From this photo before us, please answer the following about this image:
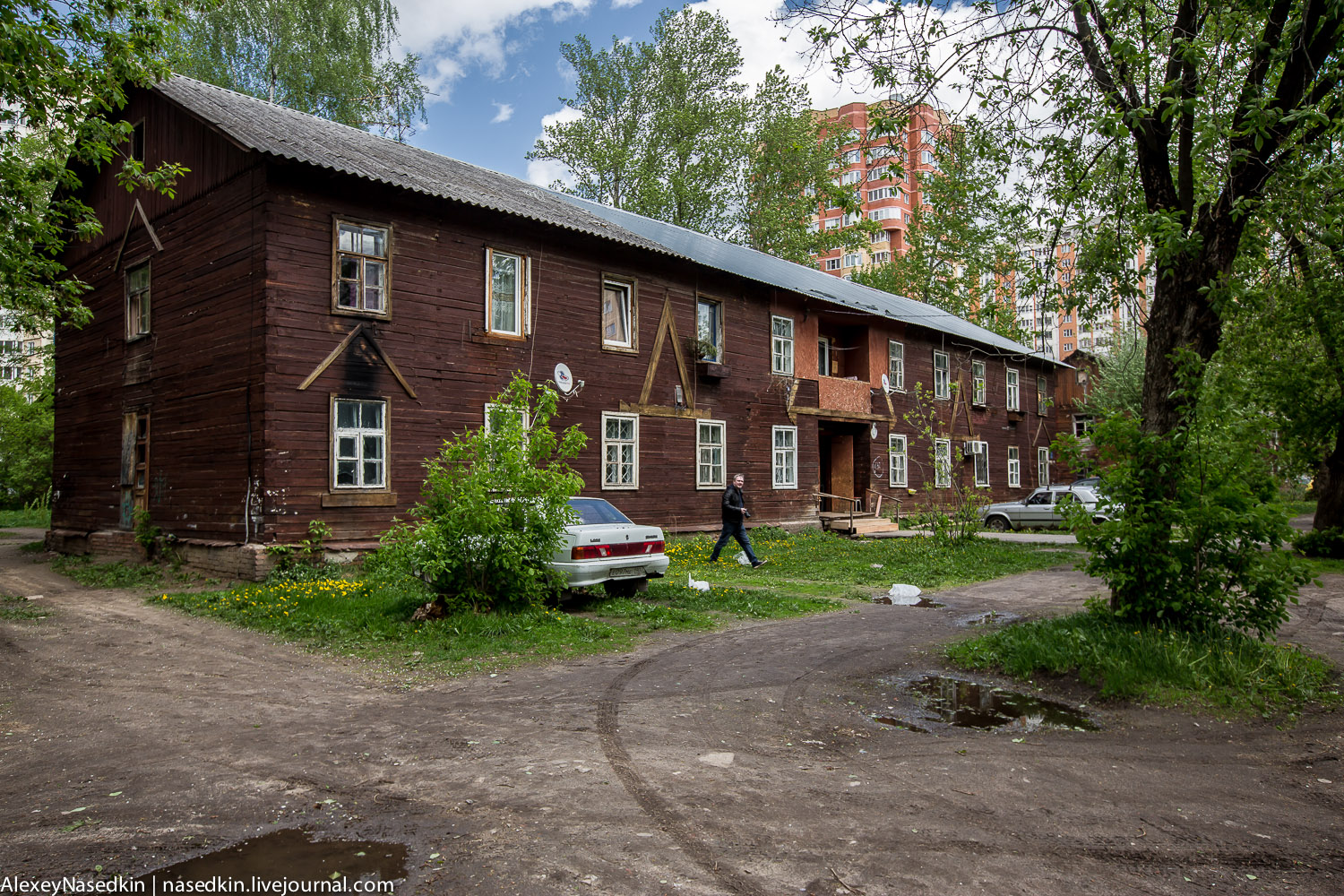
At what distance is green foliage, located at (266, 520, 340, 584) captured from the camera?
1271 centimetres

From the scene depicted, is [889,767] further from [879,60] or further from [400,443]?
[400,443]

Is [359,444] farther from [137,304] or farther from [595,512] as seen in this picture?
[137,304]

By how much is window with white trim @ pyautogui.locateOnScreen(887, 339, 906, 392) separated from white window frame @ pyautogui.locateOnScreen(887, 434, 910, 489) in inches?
66.4

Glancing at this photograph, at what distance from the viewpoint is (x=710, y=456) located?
2055 cm

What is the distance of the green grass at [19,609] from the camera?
10.5 meters

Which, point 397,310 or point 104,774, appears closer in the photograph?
point 104,774

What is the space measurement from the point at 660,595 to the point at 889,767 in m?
6.73

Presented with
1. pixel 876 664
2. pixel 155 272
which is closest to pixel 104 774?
pixel 876 664

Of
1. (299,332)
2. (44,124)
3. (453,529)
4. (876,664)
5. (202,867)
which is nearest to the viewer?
(202,867)

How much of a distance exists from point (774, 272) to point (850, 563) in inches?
444

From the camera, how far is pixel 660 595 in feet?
37.9

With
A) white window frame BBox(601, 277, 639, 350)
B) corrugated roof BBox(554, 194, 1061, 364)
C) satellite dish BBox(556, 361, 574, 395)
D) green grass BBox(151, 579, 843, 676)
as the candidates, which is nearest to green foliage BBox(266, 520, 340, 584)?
green grass BBox(151, 579, 843, 676)

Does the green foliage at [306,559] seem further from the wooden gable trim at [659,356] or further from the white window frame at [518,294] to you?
the wooden gable trim at [659,356]

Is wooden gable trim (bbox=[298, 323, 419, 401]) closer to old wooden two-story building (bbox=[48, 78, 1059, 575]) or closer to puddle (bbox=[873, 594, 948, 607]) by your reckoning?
old wooden two-story building (bbox=[48, 78, 1059, 575])
